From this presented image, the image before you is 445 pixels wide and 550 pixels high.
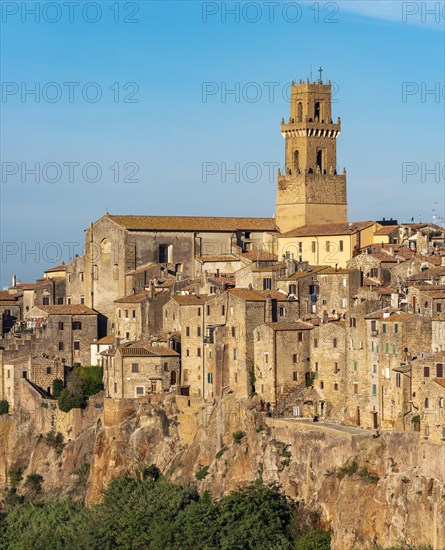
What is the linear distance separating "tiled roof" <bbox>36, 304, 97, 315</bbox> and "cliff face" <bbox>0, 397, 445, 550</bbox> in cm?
648

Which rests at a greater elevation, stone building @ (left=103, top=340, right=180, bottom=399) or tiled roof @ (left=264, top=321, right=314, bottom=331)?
tiled roof @ (left=264, top=321, right=314, bottom=331)

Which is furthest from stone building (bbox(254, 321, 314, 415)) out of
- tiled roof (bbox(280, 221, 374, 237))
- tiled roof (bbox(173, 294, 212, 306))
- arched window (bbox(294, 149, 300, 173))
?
arched window (bbox(294, 149, 300, 173))

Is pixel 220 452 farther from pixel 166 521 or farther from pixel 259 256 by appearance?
pixel 259 256

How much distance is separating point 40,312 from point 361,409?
27.1 m

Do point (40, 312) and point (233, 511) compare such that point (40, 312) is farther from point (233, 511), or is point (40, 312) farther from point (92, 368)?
point (233, 511)

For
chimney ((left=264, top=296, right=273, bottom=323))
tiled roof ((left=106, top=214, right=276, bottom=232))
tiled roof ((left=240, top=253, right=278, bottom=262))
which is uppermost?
tiled roof ((left=106, top=214, right=276, bottom=232))

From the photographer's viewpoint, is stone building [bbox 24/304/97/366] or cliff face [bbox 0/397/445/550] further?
stone building [bbox 24/304/97/366]

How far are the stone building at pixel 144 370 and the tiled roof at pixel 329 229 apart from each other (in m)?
13.5

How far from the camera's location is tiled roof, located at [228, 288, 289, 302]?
92.2m

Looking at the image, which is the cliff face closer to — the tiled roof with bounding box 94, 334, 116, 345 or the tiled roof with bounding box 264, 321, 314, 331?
the tiled roof with bounding box 264, 321, 314, 331

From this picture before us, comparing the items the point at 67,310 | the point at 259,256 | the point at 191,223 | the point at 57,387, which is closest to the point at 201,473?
the point at 57,387

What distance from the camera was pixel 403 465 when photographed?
262 ft

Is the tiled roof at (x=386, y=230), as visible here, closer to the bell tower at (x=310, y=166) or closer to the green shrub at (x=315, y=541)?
the bell tower at (x=310, y=166)

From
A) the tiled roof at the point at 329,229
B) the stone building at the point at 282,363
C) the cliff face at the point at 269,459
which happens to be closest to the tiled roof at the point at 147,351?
the cliff face at the point at 269,459
